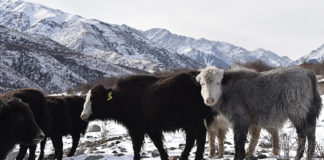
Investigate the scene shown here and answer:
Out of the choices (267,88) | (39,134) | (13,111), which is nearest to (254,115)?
(267,88)

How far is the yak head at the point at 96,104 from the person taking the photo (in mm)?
8742

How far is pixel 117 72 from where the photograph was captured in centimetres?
12612

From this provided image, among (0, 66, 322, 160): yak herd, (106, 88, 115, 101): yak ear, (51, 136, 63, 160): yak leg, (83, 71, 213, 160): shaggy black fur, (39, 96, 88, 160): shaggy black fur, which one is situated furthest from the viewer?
(39, 96, 88, 160): shaggy black fur

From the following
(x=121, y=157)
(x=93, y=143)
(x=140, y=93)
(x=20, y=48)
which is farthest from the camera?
(x=20, y=48)

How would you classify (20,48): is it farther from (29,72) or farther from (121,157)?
(121,157)

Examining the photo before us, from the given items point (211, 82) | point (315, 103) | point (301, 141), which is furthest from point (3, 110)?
point (315, 103)

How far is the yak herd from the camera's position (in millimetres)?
6543

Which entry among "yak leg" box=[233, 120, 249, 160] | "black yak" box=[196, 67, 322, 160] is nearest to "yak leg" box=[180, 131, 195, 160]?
"black yak" box=[196, 67, 322, 160]

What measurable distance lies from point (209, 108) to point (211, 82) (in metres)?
0.69

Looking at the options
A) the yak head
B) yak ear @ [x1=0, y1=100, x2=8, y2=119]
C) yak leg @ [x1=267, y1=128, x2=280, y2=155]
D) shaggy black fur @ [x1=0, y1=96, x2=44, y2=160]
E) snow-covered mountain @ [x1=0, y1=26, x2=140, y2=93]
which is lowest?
yak leg @ [x1=267, y1=128, x2=280, y2=155]

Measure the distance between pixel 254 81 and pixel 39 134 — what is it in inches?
164

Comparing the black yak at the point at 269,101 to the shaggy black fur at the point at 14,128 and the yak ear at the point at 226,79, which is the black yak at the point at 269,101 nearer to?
the yak ear at the point at 226,79

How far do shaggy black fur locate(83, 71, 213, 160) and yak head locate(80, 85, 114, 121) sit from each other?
507mm

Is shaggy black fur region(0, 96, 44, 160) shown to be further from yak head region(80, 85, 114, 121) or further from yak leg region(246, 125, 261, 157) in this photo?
yak leg region(246, 125, 261, 157)
